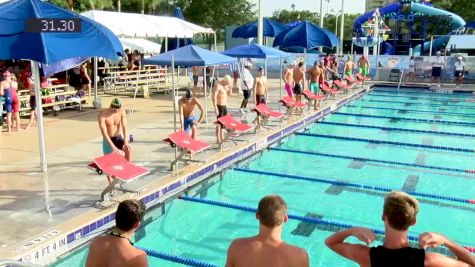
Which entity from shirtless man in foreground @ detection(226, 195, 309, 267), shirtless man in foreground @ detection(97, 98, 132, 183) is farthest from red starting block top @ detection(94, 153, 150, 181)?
shirtless man in foreground @ detection(226, 195, 309, 267)

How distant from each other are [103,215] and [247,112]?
7530 millimetres

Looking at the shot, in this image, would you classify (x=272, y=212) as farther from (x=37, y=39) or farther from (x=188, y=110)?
(x=188, y=110)

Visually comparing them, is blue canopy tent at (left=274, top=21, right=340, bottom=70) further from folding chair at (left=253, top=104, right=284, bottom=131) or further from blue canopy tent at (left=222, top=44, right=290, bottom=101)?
folding chair at (left=253, top=104, right=284, bottom=131)

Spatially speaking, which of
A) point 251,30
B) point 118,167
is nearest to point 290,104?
point 118,167

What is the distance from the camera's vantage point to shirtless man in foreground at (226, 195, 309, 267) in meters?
2.52

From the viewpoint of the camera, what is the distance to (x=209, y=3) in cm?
5209

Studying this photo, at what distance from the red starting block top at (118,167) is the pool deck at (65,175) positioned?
402 millimetres

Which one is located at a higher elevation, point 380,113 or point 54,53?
point 54,53

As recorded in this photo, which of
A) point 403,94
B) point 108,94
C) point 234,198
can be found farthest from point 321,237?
point 403,94

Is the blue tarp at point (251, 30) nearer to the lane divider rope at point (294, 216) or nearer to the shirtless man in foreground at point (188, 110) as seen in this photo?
the shirtless man in foreground at point (188, 110)

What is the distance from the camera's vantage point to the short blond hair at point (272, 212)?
2.51 m

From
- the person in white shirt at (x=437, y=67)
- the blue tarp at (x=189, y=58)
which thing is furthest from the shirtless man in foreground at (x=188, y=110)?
the person in white shirt at (x=437, y=67)

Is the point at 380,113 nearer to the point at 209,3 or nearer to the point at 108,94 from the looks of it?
the point at 108,94

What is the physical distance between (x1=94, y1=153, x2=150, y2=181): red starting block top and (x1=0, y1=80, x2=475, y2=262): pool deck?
402mm
